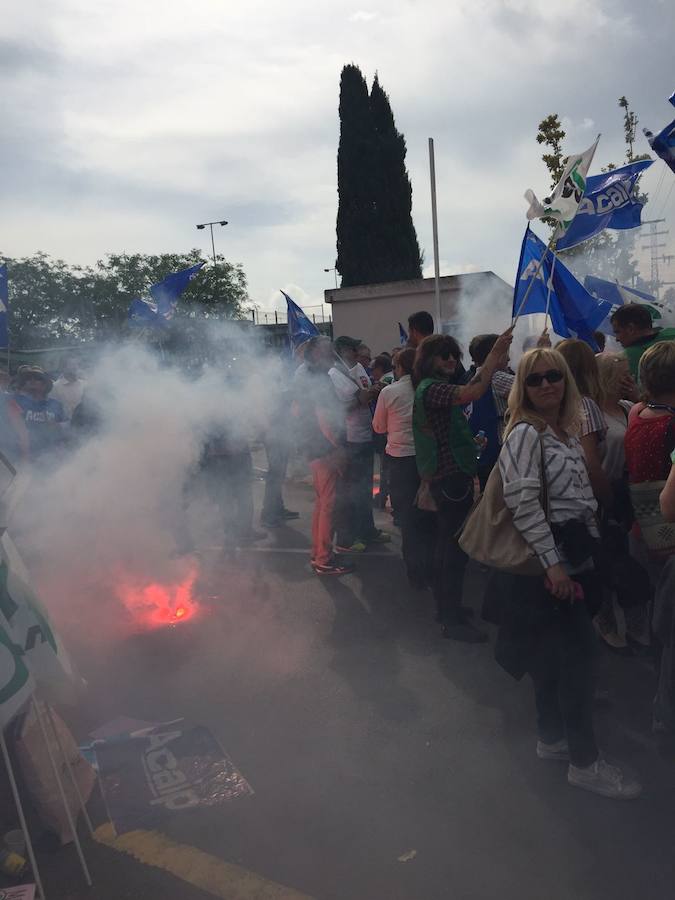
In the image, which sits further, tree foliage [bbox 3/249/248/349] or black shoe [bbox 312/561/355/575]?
tree foliage [bbox 3/249/248/349]

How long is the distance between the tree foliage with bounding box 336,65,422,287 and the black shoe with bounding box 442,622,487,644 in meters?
28.9

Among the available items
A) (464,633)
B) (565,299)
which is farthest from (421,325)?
(464,633)

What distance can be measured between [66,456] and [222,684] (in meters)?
3.01

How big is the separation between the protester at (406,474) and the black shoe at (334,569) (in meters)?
0.72

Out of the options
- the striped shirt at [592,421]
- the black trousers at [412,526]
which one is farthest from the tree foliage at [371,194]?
the striped shirt at [592,421]

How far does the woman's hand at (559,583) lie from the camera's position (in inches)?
107

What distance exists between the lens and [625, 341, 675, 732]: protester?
296cm

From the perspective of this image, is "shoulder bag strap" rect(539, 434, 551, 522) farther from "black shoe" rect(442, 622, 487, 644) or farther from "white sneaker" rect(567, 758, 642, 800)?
"black shoe" rect(442, 622, 487, 644)

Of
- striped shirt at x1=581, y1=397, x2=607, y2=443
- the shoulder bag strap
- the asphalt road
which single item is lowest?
the asphalt road

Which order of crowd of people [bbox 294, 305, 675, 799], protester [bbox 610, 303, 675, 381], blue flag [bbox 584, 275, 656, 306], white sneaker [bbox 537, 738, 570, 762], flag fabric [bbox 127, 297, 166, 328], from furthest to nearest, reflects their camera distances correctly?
flag fabric [bbox 127, 297, 166, 328] < blue flag [bbox 584, 275, 656, 306] < protester [bbox 610, 303, 675, 381] < white sneaker [bbox 537, 738, 570, 762] < crowd of people [bbox 294, 305, 675, 799]

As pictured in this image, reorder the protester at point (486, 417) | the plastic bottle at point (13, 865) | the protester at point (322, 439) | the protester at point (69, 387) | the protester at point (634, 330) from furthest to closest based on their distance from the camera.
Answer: the protester at point (69, 387), the protester at point (322, 439), the protester at point (486, 417), the protester at point (634, 330), the plastic bottle at point (13, 865)

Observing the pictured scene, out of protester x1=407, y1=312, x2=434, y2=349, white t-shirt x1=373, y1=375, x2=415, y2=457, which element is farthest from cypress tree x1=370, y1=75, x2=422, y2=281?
white t-shirt x1=373, y1=375, x2=415, y2=457

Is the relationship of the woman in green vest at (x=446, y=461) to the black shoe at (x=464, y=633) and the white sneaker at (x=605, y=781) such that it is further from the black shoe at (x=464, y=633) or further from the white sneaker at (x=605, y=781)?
the white sneaker at (x=605, y=781)

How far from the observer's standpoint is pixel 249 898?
7.91 ft
